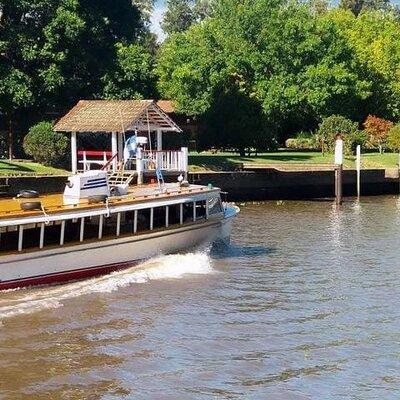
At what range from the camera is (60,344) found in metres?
21.1

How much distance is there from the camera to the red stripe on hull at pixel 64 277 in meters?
26.1

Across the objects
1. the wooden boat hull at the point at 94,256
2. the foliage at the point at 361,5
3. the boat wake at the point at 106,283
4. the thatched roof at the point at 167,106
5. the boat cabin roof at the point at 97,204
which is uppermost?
the foliage at the point at 361,5

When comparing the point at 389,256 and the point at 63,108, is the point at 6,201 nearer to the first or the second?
the point at 389,256

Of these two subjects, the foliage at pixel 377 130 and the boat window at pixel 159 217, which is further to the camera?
the foliage at pixel 377 130

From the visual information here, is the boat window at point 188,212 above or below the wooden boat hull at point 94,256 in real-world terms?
above

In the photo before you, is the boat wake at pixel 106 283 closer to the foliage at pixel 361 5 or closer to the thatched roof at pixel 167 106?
the thatched roof at pixel 167 106

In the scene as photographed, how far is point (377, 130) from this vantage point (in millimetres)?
76562

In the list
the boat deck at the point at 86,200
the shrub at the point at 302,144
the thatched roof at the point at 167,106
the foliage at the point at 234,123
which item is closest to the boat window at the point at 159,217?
the boat deck at the point at 86,200

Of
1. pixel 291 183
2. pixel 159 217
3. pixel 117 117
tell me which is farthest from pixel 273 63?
pixel 159 217

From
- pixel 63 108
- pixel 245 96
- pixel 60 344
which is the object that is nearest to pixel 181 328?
pixel 60 344

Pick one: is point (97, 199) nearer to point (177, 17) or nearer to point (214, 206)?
point (214, 206)

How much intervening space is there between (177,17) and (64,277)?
139066mm

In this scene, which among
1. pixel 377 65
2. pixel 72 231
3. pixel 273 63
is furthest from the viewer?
pixel 377 65

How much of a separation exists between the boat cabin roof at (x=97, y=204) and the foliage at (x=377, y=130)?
45762 mm
